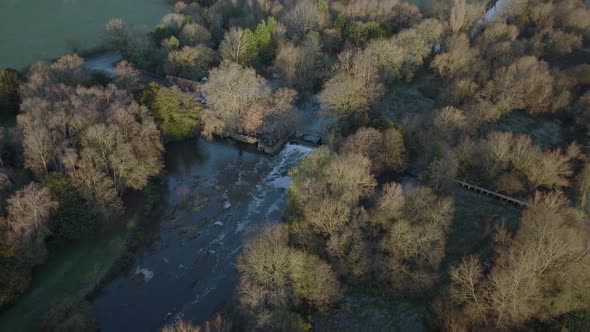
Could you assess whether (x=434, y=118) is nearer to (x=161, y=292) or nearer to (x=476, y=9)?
(x=161, y=292)

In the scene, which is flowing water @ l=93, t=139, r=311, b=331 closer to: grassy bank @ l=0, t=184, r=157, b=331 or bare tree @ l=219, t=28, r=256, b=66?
grassy bank @ l=0, t=184, r=157, b=331

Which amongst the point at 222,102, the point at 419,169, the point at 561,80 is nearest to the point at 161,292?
the point at 222,102

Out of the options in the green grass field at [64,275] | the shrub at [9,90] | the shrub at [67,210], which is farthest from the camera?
the shrub at [9,90]

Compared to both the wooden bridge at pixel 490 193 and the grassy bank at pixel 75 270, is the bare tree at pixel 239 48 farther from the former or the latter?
the wooden bridge at pixel 490 193

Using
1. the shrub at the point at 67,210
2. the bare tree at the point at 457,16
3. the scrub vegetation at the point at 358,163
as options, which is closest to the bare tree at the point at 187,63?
the scrub vegetation at the point at 358,163

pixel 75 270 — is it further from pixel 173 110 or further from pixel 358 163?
pixel 358 163

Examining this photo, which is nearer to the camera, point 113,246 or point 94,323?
point 94,323
